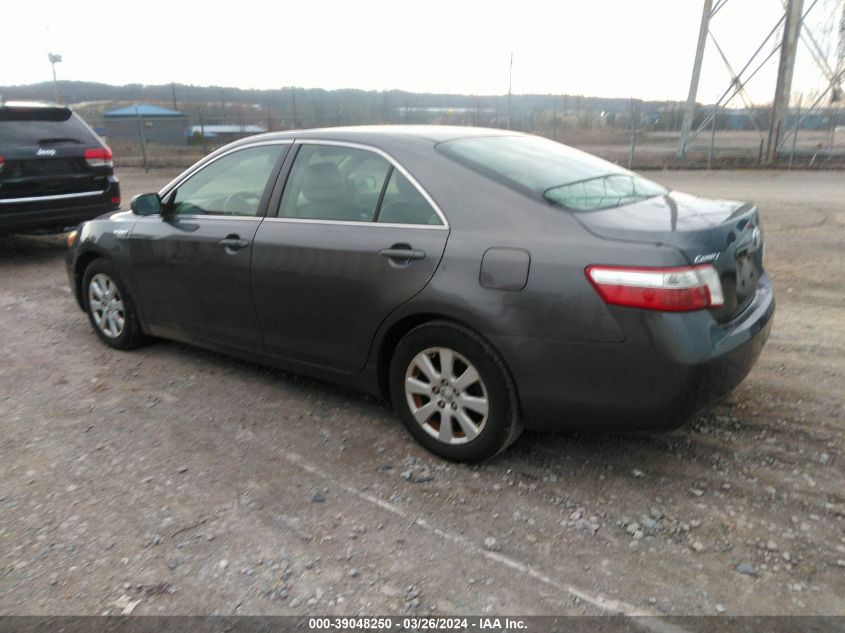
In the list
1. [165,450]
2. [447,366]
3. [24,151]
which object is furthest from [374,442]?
[24,151]

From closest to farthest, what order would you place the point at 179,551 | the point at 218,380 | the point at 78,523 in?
the point at 179,551 → the point at 78,523 → the point at 218,380

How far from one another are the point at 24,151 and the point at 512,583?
7.55 metres

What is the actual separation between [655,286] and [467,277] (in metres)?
0.84

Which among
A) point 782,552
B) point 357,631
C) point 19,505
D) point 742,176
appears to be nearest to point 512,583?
point 357,631

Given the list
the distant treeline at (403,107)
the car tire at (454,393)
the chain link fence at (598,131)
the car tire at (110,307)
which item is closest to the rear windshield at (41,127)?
the car tire at (110,307)

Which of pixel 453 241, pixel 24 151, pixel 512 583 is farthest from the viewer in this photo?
pixel 24 151

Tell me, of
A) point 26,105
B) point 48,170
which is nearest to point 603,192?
point 48,170

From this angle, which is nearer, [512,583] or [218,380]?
[512,583]

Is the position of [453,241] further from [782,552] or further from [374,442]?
[782,552]

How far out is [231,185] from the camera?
15.3ft

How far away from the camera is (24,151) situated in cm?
806

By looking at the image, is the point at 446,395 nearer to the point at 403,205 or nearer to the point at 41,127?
the point at 403,205

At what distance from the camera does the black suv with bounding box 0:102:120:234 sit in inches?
315

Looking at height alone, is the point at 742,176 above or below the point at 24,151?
below
